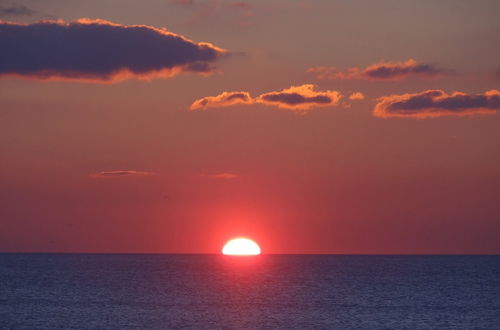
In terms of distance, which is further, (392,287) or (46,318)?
(392,287)

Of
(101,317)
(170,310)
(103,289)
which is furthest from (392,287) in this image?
(101,317)

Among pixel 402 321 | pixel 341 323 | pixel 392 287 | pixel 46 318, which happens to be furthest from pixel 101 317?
pixel 392 287

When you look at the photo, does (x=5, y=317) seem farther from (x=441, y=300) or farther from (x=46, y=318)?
(x=441, y=300)

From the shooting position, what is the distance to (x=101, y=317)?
11575 centimetres

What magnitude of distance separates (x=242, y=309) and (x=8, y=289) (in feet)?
215

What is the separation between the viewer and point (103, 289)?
575 feet

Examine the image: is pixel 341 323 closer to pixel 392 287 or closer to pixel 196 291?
pixel 196 291

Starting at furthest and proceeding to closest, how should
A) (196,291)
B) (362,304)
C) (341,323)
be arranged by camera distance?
(196,291) < (362,304) < (341,323)

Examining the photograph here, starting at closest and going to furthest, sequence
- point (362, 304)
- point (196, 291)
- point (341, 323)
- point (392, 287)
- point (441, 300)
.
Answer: point (341, 323) → point (362, 304) → point (441, 300) → point (196, 291) → point (392, 287)

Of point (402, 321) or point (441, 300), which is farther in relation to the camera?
point (441, 300)

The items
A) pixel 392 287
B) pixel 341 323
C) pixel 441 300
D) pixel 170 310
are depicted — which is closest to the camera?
pixel 341 323

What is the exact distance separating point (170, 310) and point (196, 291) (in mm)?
42664

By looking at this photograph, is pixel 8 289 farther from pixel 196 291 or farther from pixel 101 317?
pixel 101 317

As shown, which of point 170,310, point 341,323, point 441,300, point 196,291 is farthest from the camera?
point 196,291
